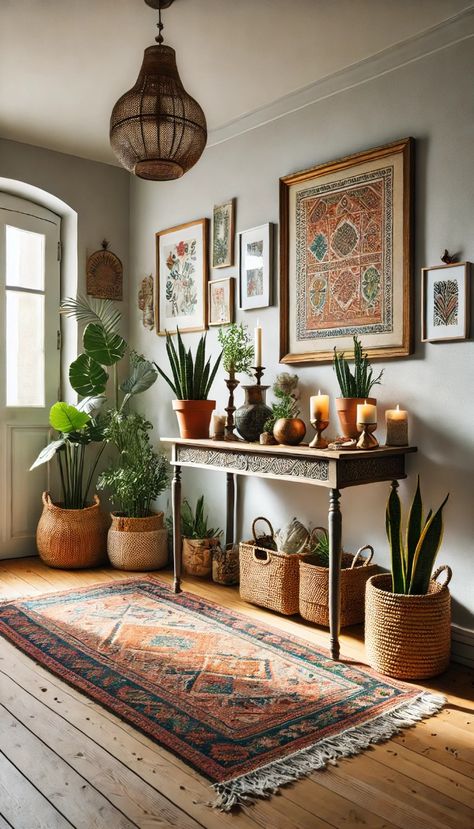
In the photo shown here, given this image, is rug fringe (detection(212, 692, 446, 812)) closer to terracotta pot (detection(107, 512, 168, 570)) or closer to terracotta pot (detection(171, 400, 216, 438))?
terracotta pot (detection(171, 400, 216, 438))

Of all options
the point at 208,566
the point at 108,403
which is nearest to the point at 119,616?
the point at 208,566

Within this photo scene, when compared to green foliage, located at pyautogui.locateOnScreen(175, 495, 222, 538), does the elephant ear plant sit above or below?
above

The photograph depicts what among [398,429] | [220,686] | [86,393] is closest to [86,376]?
[86,393]

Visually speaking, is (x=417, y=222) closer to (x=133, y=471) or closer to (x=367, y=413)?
(x=367, y=413)

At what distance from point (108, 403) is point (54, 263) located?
1.04 m

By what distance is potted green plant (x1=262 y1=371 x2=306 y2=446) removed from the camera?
10.1ft

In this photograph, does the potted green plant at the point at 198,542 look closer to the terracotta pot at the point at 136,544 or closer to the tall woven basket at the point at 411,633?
the terracotta pot at the point at 136,544

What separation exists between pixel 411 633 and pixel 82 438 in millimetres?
2497

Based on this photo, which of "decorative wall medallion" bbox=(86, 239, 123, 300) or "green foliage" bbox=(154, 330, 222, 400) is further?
"decorative wall medallion" bbox=(86, 239, 123, 300)

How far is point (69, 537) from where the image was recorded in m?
4.20

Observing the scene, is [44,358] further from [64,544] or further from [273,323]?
[273,323]

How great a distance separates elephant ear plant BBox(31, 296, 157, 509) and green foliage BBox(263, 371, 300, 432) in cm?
113

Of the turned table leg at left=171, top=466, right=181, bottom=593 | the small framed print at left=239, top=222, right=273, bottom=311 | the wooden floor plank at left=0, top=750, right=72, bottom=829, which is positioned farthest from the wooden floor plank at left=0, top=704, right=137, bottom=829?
the small framed print at left=239, top=222, right=273, bottom=311

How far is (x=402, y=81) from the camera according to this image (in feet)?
10.1
